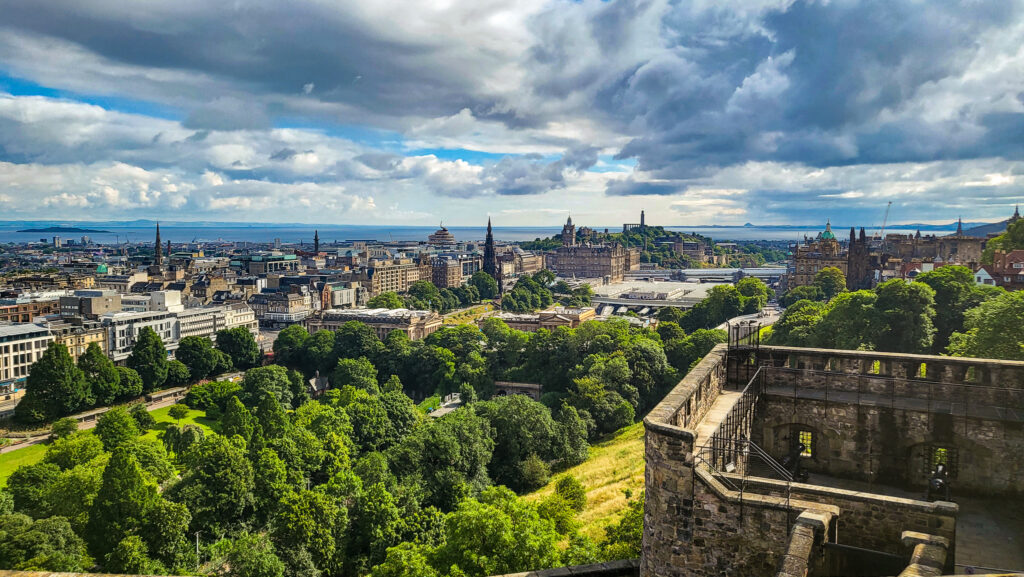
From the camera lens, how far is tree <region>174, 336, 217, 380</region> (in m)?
78.2

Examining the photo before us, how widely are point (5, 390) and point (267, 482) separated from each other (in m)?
52.8

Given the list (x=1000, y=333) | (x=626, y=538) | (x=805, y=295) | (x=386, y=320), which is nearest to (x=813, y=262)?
(x=805, y=295)

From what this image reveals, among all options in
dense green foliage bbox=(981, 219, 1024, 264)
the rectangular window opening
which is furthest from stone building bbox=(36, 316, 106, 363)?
dense green foliage bbox=(981, 219, 1024, 264)

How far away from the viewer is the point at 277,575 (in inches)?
1063

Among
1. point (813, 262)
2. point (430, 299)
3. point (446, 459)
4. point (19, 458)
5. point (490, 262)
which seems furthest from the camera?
point (490, 262)

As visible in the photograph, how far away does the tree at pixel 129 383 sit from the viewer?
68000mm

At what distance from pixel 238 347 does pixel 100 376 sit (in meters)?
20.9

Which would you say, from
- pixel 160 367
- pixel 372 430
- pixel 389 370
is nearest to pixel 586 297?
pixel 389 370

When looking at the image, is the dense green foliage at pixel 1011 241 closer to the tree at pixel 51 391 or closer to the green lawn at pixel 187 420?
the green lawn at pixel 187 420

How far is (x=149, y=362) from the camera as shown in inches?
2837

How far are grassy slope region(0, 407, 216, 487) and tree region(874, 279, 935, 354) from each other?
2202 inches

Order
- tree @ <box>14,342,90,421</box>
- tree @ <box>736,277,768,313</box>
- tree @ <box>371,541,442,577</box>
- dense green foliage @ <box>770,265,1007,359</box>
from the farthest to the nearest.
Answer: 1. tree @ <box>736,277,768,313</box>
2. tree @ <box>14,342,90,421</box>
3. dense green foliage @ <box>770,265,1007,359</box>
4. tree @ <box>371,541,442,577</box>

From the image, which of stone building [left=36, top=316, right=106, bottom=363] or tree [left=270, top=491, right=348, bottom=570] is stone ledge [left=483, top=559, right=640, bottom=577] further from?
stone building [left=36, top=316, right=106, bottom=363]

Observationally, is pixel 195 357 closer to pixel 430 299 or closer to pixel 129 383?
pixel 129 383
